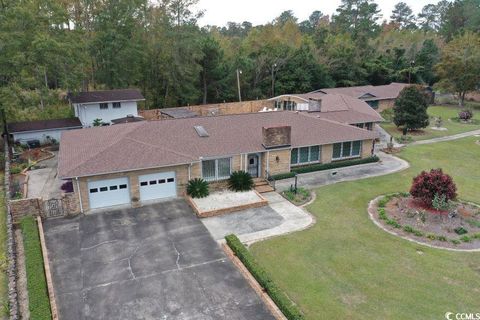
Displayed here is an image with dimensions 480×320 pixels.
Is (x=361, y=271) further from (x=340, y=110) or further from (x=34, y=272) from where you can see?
(x=340, y=110)

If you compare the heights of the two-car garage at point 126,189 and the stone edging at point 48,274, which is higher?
the two-car garage at point 126,189

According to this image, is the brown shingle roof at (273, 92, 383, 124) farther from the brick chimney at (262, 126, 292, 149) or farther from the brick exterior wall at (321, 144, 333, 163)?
the brick chimney at (262, 126, 292, 149)

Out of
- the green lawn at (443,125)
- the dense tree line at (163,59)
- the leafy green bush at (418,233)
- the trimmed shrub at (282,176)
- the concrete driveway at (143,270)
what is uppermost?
the dense tree line at (163,59)

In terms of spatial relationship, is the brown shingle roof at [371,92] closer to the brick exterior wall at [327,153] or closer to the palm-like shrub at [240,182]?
the brick exterior wall at [327,153]

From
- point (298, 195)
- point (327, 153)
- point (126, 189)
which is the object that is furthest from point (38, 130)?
point (327, 153)

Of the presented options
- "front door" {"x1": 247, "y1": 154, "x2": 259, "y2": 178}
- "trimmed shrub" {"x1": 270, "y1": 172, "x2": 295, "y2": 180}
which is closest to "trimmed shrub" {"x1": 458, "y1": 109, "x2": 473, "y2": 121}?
"trimmed shrub" {"x1": 270, "y1": 172, "x2": 295, "y2": 180}

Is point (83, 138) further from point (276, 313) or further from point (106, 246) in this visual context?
point (276, 313)

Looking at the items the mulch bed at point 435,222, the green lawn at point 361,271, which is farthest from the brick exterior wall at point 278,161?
the mulch bed at point 435,222
